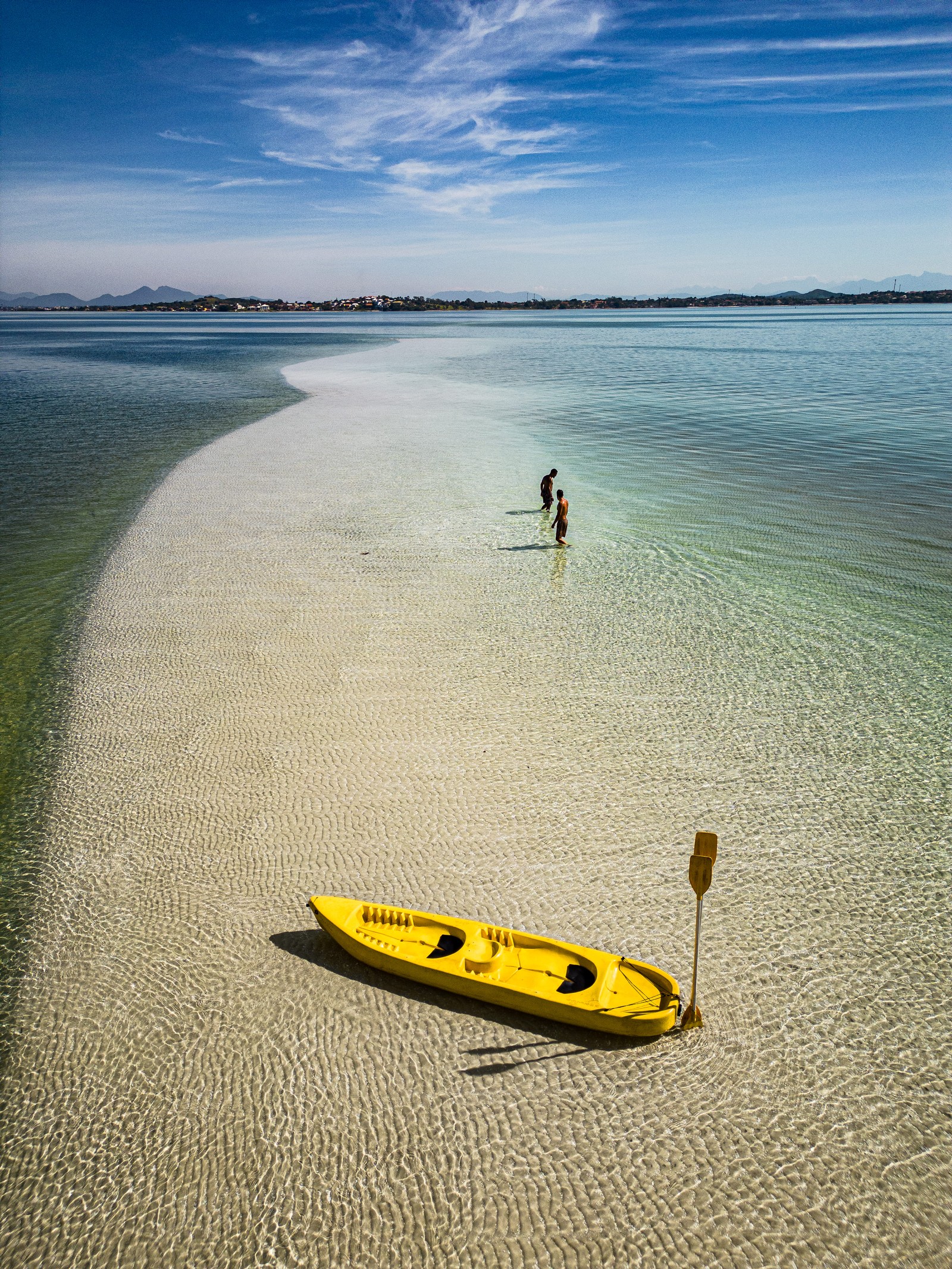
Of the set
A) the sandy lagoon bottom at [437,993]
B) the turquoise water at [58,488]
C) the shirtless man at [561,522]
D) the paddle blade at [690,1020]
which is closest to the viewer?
the sandy lagoon bottom at [437,993]

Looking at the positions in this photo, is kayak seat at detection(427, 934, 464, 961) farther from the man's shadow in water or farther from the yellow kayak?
the man's shadow in water

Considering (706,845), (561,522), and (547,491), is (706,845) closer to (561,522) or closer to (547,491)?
(561,522)

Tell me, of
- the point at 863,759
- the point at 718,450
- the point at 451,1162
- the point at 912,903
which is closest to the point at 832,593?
the point at 863,759

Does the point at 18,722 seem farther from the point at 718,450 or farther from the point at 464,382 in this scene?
the point at 464,382

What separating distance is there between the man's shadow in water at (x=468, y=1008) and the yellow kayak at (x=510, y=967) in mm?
88

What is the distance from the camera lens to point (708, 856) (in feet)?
17.8

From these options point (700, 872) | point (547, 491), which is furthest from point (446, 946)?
point (547, 491)

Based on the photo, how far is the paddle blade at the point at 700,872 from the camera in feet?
17.6

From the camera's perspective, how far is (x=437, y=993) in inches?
249

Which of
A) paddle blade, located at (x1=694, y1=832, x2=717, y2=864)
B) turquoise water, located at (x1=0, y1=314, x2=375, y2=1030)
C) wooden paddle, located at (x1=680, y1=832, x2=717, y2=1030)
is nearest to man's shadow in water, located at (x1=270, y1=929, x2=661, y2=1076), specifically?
wooden paddle, located at (x1=680, y1=832, x2=717, y2=1030)

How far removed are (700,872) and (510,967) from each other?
5.91ft

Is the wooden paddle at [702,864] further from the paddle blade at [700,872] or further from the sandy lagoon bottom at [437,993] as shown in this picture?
the sandy lagoon bottom at [437,993]

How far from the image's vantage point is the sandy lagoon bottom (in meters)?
4.82

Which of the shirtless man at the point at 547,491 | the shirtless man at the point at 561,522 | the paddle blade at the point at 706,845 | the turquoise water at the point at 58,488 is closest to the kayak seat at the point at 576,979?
the paddle blade at the point at 706,845
